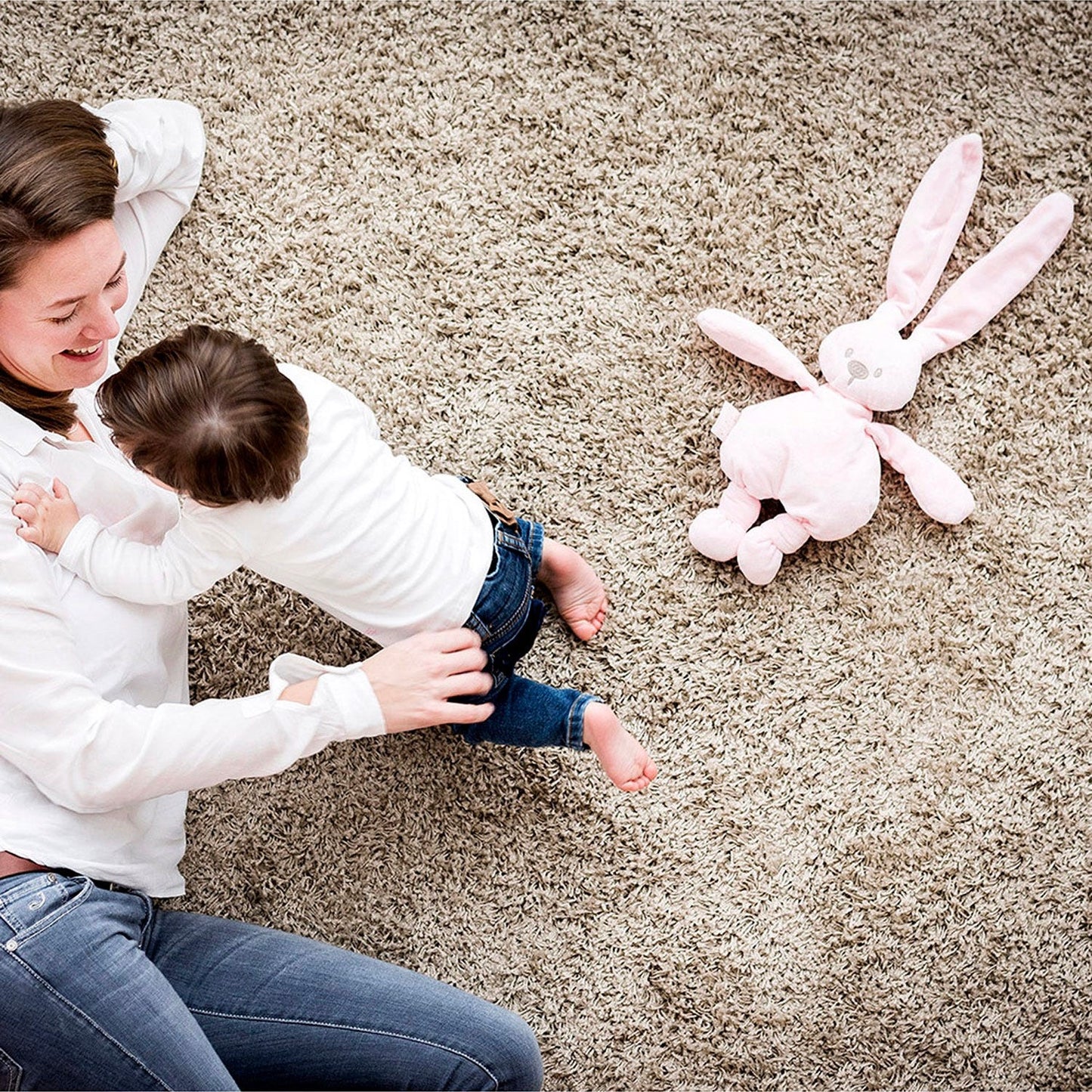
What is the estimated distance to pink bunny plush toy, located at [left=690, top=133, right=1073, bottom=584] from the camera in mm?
1242

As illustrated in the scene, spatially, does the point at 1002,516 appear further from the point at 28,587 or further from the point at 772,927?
the point at 28,587

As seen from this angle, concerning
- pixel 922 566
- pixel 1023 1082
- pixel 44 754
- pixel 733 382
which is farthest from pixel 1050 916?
pixel 44 754

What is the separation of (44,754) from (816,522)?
903 mm

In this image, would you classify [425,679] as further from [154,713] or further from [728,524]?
[728,524]

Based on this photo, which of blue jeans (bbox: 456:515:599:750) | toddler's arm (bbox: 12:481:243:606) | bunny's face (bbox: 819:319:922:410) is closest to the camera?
toddler's arm (bbox: 12:481:243:606)

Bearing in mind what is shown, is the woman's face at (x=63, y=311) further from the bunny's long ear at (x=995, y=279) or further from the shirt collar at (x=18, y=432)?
the bunny's long ear at (x=995, y=279)

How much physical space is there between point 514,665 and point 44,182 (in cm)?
71

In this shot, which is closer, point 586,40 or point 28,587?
point 28,587

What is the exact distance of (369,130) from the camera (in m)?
1.35

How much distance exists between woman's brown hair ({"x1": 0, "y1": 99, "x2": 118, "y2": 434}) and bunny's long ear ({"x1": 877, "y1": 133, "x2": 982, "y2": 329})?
3.04ft

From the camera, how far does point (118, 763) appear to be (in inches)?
38.2

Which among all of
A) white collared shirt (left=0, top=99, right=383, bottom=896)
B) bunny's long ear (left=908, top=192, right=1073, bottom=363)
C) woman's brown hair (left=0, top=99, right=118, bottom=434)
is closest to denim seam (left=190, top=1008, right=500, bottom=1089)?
white collared shirt (left=0, top=99, right=383, bottom=896)

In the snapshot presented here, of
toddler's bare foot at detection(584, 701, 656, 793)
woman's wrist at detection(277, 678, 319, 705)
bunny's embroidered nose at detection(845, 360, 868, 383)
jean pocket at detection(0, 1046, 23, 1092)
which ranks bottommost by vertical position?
jean pocket at detection(0, 1046, 23, 1092)

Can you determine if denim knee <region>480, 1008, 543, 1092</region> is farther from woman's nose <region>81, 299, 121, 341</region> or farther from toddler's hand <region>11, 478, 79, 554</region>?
woman's nose <region>81, 299, 121, 341</region>
